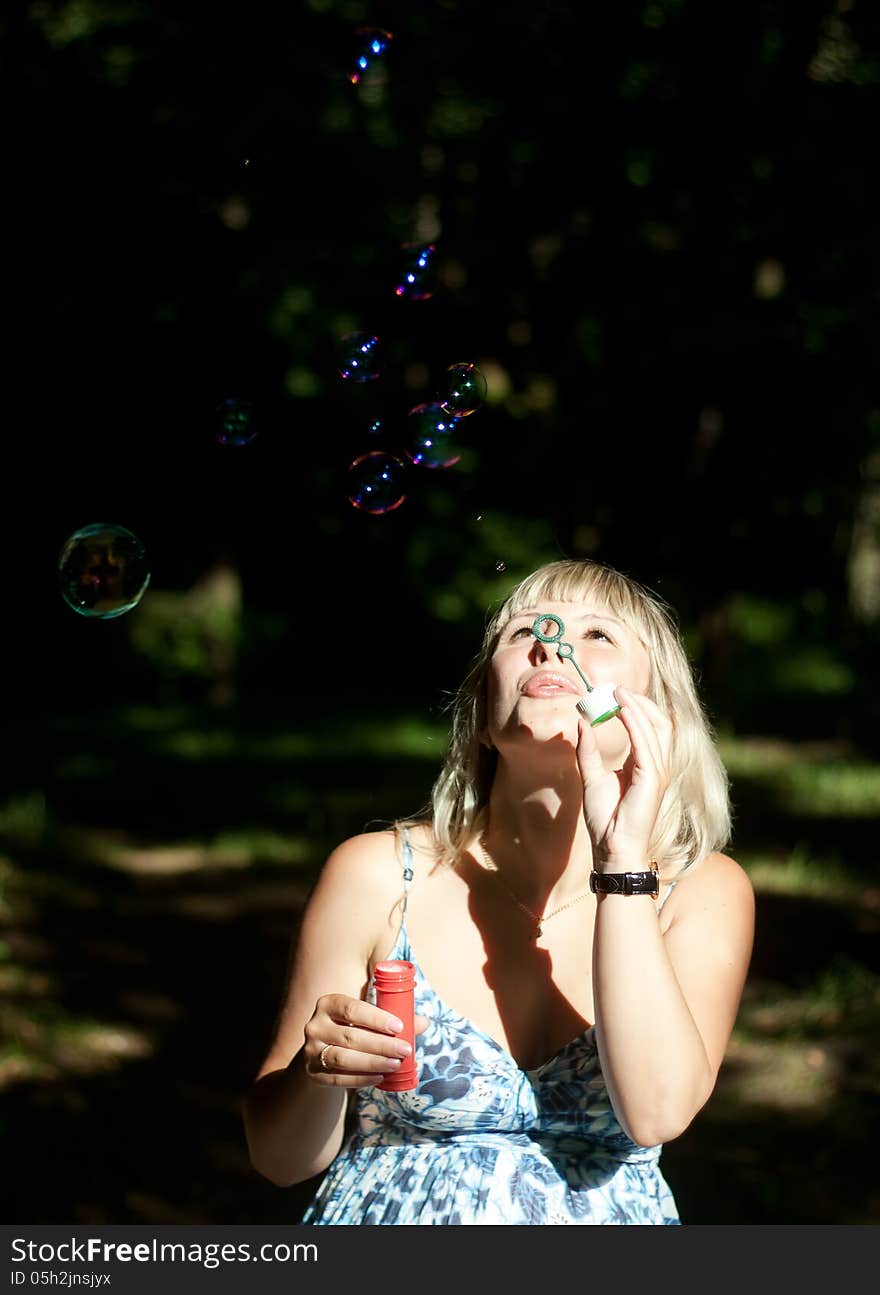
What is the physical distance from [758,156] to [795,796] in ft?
10.5

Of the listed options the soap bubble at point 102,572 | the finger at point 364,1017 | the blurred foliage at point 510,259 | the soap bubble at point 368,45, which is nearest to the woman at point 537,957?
the finger at point 364,1017

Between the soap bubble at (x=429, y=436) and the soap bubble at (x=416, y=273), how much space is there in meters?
0.27

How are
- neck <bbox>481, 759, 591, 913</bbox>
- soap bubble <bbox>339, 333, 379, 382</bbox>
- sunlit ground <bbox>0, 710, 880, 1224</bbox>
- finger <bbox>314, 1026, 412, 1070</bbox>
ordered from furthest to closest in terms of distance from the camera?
sunlit ground <bbox>0, 710, 880, 1224</bbox> < soap bubble <bbox>339, 333, 379, 382</bbox> < neck <bbox>481, 759, 591, 913</bbox> < finger <bbox>314, 1026, 412, 1070</bbox>

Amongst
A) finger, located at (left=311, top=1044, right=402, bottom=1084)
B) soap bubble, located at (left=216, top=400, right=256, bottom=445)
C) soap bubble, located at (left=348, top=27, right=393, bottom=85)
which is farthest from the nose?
soap bubble, located at (left=348, top=27, right=393, bottom=85)

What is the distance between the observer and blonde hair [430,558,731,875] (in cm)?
208

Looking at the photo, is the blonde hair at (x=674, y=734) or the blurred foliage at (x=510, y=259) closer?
the blonde hair at (x=674, y=734)

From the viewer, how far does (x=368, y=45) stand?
3.22 meters

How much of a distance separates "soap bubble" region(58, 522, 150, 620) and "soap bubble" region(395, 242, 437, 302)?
867 millimetres

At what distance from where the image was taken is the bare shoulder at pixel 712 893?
6.46 feet

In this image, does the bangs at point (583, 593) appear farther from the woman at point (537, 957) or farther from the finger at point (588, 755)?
the finger at point (588, 755)

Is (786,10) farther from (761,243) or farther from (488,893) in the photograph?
(488,893)

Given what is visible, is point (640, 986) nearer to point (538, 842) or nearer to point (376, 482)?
point (538, 842)

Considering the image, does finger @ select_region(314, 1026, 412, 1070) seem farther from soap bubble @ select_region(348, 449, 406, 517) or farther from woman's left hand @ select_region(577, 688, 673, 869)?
soap bubble @ select_region(348, 449, 406, 517)

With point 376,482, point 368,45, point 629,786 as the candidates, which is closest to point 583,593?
point 629,786
